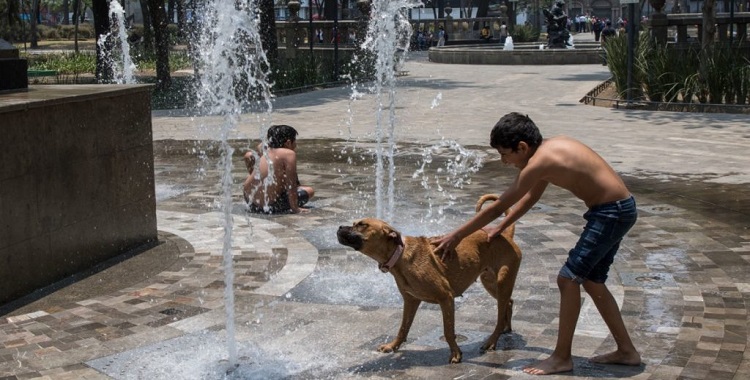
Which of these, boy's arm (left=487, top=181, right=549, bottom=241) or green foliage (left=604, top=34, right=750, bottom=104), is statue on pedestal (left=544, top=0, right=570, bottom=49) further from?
boy's arm (left=487, top=181, right=549, bottom=241)

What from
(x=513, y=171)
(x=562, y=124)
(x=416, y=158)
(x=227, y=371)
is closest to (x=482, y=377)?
(x=227, y=371)

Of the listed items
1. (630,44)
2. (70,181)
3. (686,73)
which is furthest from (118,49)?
(70,181)

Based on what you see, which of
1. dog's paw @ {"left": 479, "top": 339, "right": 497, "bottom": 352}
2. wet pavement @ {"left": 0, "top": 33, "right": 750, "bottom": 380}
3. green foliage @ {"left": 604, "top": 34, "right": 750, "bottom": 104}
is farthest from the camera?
green foliage @ {"left": 604, "top": 34, "right": 750, "bottom": 104}

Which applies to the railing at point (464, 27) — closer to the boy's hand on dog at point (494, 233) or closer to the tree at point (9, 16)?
the tree at point (9, 16)

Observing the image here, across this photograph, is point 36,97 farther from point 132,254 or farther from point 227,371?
point 227,371

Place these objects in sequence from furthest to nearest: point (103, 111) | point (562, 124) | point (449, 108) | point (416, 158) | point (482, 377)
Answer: point (449, 108), point (562, 124), point (416, 158), point (103, 111), point (482, 377)

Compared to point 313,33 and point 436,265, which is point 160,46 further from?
point 436,265

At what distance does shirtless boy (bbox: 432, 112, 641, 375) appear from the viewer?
17.3ft

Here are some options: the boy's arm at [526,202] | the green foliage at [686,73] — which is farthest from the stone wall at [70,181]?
the green foliage at [686,73]

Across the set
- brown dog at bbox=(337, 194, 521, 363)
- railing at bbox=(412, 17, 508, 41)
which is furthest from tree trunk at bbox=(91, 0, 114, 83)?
railing at bbox=(412, 17, 508, 41)

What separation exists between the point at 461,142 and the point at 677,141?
3.44m

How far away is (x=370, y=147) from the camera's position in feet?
51.6

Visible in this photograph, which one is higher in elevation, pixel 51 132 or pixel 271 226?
pixel 51 132

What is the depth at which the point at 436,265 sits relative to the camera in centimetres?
552
